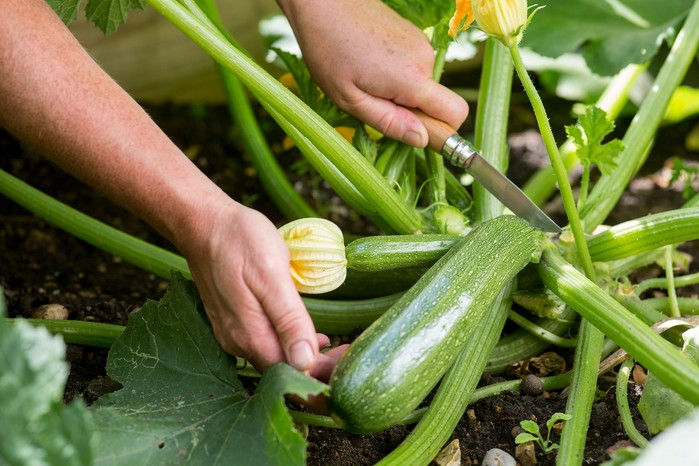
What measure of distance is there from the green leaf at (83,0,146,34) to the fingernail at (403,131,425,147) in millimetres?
762

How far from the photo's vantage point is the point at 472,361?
1.96 metres

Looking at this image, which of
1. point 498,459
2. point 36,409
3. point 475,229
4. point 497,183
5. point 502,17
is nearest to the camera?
point 36,409

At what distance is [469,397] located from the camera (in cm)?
193

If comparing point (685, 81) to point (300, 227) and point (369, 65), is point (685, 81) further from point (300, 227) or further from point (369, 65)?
point (300, 227)

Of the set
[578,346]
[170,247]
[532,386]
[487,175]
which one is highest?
[487,175]

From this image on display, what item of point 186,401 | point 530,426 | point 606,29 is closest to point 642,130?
point 606,29

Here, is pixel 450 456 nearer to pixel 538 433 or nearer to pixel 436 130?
pixel 538 433

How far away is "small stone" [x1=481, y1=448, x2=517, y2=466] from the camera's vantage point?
1808mm

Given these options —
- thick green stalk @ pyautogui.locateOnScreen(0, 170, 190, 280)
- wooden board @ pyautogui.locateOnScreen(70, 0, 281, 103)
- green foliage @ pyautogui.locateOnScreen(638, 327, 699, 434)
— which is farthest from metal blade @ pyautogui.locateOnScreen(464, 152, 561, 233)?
wooden board @ pyautogui.locateOnScreen(70, 0, 281, 103)

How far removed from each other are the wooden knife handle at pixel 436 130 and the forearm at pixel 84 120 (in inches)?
31.0

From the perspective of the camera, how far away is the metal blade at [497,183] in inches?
83.8

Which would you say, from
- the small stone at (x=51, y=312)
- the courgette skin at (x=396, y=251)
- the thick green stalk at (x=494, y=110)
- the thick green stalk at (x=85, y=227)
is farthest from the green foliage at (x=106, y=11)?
the thick green stalk at (x=494, y=110)

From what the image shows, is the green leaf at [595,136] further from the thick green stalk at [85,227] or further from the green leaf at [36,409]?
the green leaf at [36,409]

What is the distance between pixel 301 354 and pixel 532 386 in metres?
0.73
